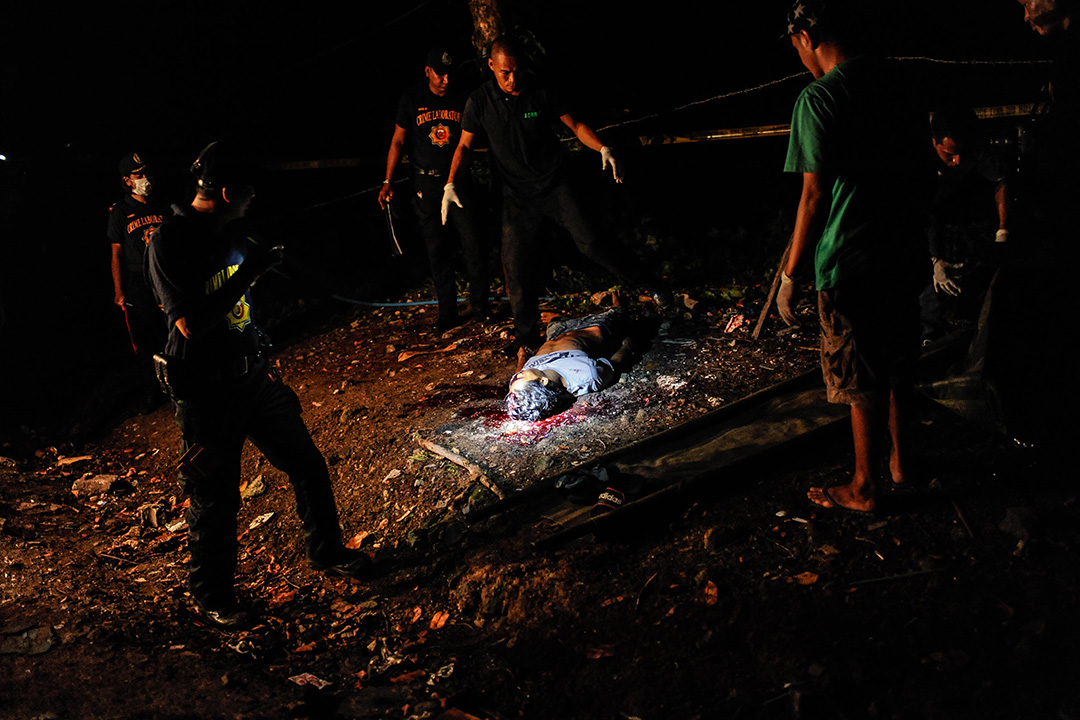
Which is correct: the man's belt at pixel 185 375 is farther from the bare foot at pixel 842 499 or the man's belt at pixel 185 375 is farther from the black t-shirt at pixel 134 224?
the black t-shirt at pixel 134 224

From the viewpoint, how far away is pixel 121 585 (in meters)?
4.41

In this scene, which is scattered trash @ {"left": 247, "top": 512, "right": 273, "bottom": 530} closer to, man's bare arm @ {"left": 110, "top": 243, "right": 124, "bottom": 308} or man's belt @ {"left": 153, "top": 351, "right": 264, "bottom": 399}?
man's belt @ {"left": 153, "top": 351, "right": 264, "bottom": 399}

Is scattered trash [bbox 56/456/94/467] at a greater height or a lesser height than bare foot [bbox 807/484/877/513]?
greater

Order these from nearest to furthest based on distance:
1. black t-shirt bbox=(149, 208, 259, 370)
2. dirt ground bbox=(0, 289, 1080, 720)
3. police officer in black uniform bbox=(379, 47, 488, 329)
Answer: dirt ground bbox=(0, 289, 1080, 720) → black t-shirt bbox=(149, 208, 259, 370) → police officer in black uniform bbox=(379, 47, 488, 329)

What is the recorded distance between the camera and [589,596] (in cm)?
333

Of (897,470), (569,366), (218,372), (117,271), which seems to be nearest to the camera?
(218,372)

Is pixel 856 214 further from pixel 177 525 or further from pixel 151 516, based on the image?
pixel 151 516

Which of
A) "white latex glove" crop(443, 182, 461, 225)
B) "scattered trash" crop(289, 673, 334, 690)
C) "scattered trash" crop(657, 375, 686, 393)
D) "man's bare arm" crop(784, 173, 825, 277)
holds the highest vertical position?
"white latex glove" crop(443, 182, 461, 225)

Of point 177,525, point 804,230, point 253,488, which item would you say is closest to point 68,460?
point 177,525

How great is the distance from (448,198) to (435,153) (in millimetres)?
906

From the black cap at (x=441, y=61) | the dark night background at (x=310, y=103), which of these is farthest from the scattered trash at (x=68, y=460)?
the black cap at (x=441, y=61)

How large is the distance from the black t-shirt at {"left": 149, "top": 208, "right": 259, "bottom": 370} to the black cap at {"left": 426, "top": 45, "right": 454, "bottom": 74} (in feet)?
10.9

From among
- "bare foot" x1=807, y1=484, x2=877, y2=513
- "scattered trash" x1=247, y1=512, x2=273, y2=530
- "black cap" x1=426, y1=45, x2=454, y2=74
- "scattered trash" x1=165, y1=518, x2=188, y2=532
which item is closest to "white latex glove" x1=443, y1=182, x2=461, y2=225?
"black cap" x1=426, y1=45, x2=454, y2=74

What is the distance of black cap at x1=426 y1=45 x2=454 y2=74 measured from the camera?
20.7 feet
